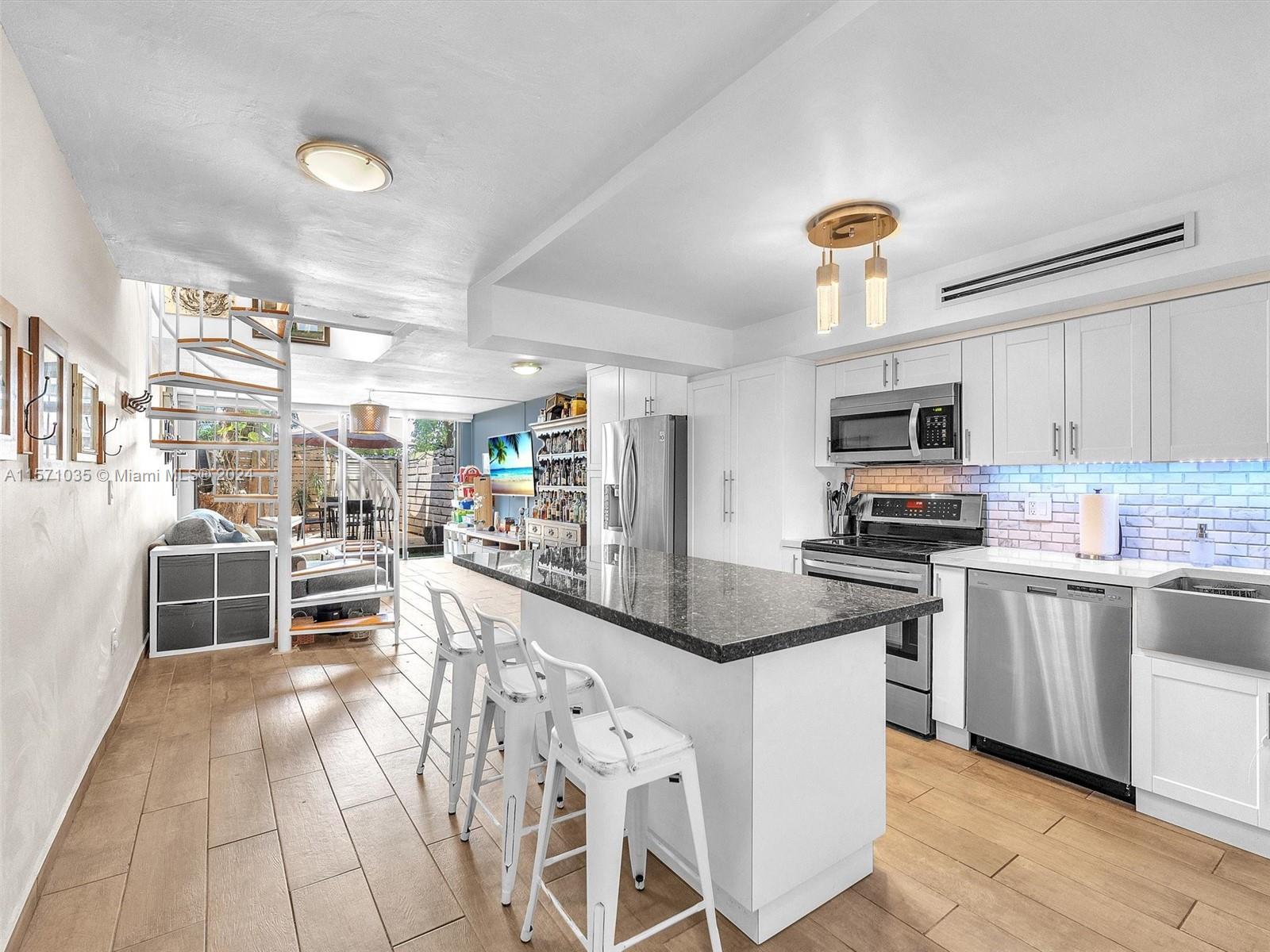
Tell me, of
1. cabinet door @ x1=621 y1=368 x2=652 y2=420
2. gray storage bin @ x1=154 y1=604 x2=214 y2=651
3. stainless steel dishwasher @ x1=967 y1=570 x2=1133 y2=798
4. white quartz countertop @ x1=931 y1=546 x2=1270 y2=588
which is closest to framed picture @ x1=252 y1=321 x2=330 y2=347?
gray storage bin @ x1=154 y1=604 x2=214 y2=651

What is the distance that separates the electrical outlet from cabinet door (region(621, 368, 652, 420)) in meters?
2.78

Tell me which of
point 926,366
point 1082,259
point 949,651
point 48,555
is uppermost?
point 1082,259

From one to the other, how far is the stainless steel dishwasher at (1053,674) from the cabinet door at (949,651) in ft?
0.14

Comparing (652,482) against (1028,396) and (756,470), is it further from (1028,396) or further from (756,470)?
(1028,396)

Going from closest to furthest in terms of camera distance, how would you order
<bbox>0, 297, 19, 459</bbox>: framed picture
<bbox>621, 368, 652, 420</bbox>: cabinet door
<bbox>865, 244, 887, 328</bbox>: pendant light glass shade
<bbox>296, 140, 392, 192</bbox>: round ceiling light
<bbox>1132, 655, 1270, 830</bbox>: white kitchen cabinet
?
1. <bbox>0, 297, 19, 459</bbox>: framed picture
2. <bbox>296, 140, 392, 192</bbox>: round ceiling light
3. <bbox>1132, 655, 1270, 830</bbox>: white kitchen cabinet
4. <bbox>865, 244, 887, 328</bbox>: pendant light glass shade
5. <bbox>621, 368, 652, 420</bbox>: cabinet door

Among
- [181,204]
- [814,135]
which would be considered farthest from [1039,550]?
[181,204]

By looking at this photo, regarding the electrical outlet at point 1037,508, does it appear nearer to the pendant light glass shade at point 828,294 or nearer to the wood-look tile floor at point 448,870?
the wood-look tile floor at point 448,870

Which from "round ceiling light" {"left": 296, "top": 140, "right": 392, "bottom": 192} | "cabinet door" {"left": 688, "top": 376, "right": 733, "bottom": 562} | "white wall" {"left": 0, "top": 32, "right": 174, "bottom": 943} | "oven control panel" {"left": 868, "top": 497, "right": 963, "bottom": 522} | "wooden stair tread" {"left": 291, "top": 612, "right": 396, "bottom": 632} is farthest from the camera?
"wooden stair tread" {"left": 291, "top": 612, "right": 396, "bottom": 632}

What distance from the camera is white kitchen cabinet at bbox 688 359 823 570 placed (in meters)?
3.98

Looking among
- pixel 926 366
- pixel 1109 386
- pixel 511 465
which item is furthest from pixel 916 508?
pixel 511 465

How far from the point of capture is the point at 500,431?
9.96m

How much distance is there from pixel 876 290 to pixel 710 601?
4.33ft

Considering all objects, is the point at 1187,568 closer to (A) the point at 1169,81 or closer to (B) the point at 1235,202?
(B) the point at 1235,202

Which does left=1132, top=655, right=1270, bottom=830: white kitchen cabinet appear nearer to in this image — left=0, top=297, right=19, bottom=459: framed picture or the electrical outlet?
the electrical outlet
